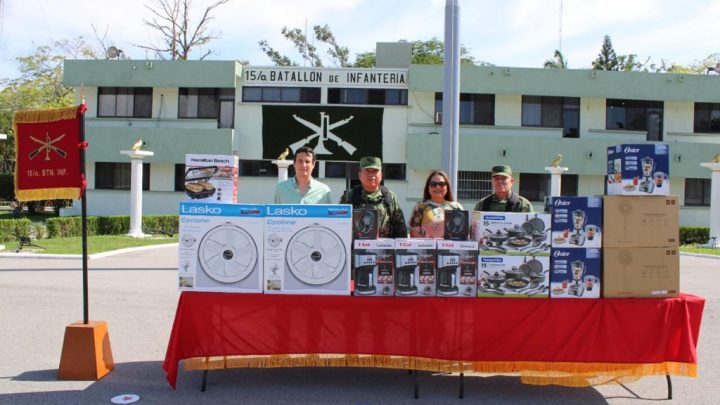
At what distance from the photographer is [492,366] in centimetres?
518

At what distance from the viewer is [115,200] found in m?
27.7

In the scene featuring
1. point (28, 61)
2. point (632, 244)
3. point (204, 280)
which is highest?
point (28, 61)

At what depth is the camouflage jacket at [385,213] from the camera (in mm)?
5938

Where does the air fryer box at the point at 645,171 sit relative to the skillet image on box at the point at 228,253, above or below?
above

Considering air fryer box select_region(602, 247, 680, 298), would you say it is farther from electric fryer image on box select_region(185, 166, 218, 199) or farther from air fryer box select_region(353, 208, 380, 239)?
electric fryer image on box select_region(185, 166, 218, 199)

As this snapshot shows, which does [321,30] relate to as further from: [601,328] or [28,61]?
[601,328]

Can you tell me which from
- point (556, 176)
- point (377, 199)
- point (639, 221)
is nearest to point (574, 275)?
point (639, 221)

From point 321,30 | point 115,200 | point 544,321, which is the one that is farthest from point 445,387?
point 321,30

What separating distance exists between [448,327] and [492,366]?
1.65 feet

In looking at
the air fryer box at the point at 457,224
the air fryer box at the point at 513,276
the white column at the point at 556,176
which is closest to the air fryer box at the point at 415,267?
the air fryer box at the point at 457,224

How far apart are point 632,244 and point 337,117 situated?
2212 centimetres

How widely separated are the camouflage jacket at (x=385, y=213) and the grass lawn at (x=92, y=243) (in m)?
12.1

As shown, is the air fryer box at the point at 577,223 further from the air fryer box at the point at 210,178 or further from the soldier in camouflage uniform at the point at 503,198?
the air fryer box at the point at 210,178

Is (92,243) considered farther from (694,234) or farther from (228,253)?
(694,234)
